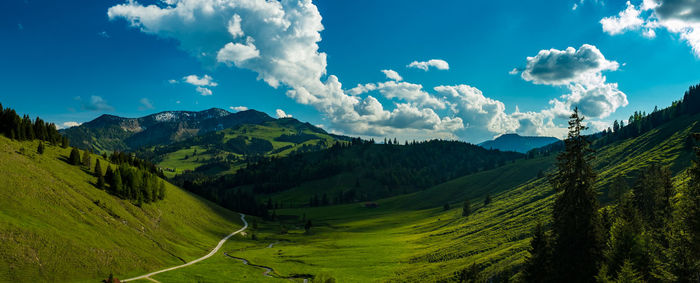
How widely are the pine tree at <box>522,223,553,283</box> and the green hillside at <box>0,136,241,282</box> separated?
70.6 meters

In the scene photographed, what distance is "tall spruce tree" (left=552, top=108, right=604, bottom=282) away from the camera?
1281 inches

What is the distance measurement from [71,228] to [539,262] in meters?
85.3

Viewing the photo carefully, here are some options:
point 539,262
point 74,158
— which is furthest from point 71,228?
point 539,262

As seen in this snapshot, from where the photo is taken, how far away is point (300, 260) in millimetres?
105812

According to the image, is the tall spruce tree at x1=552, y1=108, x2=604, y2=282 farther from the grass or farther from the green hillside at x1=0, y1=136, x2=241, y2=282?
the green hillside at x1=0, y1=136, x2=241, y2=282

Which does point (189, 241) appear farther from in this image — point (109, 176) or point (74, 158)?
point (74, 158)

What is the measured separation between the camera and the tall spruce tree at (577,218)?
3253cm

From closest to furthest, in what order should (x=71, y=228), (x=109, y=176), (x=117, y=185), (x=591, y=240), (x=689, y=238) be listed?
(x=591, y=240) → (x=689, y=238) → (x=71, y=228) → (x=117, y=185) → (x=109, y=176)

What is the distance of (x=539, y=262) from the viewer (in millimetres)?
38906

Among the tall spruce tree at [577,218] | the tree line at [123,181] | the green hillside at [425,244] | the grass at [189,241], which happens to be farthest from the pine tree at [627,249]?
the tree line at [123,181]

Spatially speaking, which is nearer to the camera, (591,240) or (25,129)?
(591,240)

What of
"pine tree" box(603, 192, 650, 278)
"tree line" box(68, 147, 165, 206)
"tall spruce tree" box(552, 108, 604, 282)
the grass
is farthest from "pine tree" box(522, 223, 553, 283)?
"tree line" box(68, 147, 165, 206)

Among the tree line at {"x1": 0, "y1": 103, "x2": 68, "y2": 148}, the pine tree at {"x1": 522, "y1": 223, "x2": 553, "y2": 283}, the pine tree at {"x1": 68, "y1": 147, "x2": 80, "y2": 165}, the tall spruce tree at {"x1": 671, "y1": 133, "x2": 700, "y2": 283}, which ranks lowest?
the pine tree at {"x1": 522, "y1": 223, "x2": 553, "y2": 283}

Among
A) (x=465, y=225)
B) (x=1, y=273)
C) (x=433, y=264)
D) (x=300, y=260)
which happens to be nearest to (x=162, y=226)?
(x=300, y=260)
